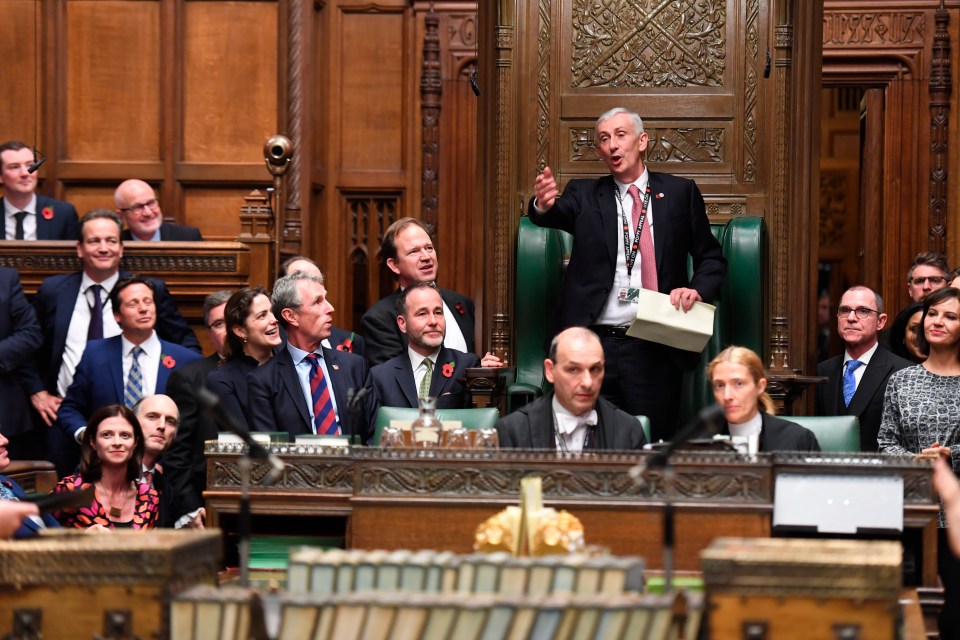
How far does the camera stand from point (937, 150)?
866 centimetres

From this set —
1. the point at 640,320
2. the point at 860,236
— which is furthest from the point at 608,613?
the point at 860,236

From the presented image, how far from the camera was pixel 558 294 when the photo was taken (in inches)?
246

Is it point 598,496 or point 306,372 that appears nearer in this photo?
point 598,496

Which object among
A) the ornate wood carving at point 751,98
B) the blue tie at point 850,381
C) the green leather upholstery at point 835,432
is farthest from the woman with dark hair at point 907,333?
the green leather upholstery at point 835,432

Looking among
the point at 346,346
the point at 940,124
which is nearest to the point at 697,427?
the point at 346,346

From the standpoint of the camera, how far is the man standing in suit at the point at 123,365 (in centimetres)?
609

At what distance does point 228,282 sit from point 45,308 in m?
0.82

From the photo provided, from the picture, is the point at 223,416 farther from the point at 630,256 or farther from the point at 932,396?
the point at 932,396

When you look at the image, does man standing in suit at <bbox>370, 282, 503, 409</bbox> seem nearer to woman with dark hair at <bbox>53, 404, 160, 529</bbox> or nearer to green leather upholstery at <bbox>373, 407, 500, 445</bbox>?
green leather upholstery at <bbox>373, 407, 500, 445</bbox>

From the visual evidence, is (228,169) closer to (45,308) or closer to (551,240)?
(45,308)

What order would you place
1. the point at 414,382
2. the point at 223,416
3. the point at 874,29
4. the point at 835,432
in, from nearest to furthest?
the point at 223,416, the point at 835,432, the point at 414,382, the point at 874,29

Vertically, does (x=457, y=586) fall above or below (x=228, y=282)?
below

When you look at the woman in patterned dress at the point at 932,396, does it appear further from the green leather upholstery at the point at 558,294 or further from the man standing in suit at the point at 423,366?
the man standing in suit at the point at 423,366

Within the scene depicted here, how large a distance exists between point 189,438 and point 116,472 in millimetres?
543
